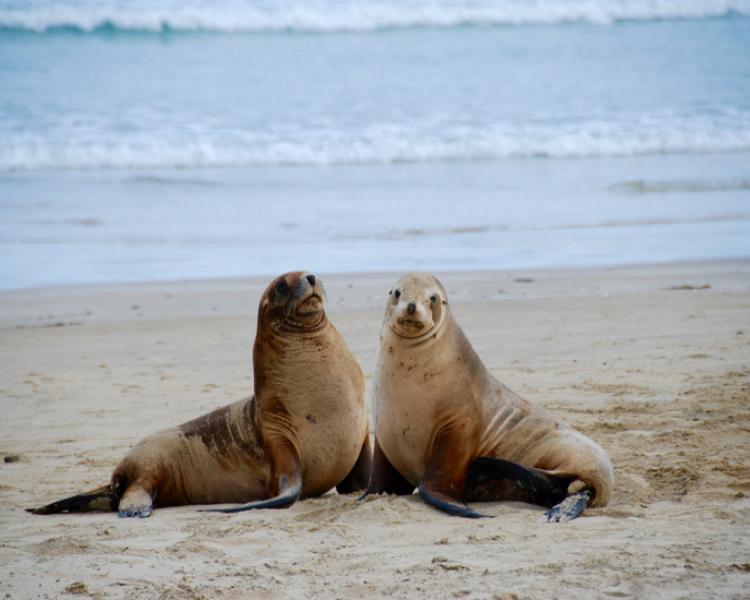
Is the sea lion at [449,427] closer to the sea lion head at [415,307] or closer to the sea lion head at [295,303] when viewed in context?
the sea lion head at [415,307]

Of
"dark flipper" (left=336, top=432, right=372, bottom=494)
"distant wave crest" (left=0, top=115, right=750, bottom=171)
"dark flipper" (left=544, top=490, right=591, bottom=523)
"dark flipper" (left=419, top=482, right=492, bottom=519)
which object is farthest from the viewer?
"distant wave crest" (left=0, top=115, right=750, bottom=171)

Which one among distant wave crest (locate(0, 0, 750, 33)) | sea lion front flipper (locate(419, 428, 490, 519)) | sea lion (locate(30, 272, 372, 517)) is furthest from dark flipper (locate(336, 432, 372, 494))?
distant wave crest (locate(0, 0, 750, 33))

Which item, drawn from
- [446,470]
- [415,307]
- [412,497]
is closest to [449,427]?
[446,470]

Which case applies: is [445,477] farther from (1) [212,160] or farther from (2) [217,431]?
(1) [212,160]

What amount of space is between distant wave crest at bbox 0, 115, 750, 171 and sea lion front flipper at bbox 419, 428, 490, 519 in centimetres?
1399

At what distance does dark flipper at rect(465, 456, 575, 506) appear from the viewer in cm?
473

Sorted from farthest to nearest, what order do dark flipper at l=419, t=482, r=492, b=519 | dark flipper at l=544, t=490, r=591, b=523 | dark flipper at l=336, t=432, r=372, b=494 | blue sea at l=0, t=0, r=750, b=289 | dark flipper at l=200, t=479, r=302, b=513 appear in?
blue sea at l=0, t=0, r=750, b=289
dark flipper at l=336, t=432, r=372, b=494
dark flipper at l=200, t=479, r=302, b=513
dark flipper at l=419, t=482, r=492, b=519
dark flipper at l=544, t=490, r=591, b=523

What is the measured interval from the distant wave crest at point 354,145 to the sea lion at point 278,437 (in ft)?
43.9

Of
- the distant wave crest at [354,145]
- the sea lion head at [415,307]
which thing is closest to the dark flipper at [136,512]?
the sea lion head at [415,307]

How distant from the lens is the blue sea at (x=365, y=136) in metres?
12.0

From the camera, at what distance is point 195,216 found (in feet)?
45.5

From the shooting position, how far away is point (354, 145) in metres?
19.2

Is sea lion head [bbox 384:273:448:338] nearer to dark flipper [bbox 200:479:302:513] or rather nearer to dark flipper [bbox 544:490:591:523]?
dark flipper [bbox 200:479:302:513]

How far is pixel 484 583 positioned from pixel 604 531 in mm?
809
